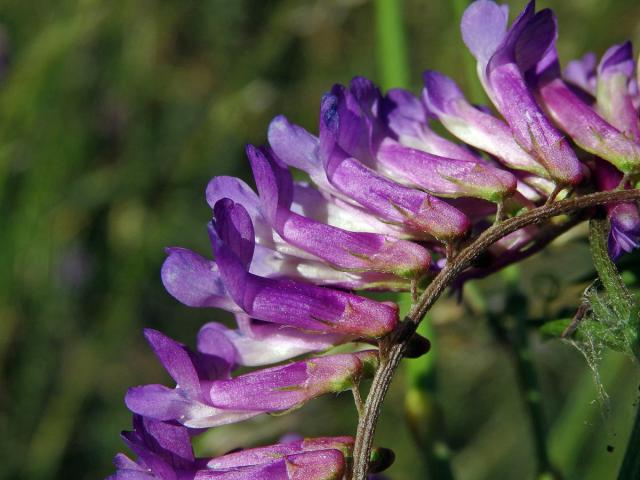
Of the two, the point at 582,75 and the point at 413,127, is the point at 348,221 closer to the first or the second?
the point at 413,127

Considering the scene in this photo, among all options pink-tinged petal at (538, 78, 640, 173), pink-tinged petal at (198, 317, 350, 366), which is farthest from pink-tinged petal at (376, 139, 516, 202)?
pink-tinged petal at (198, 317, 350, 366)

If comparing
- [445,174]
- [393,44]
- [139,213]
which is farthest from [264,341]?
[139,213]

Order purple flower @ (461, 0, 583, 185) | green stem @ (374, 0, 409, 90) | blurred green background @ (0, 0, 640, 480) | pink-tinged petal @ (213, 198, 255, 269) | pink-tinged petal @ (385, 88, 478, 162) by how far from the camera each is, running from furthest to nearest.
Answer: blurred green background @ (0, 0, 640, 480), green stem @ (374, 0, 409, 90), pink-tinged petal @ (385, 88, 478, 162), purple flower @ (461, 0, 583, 185), pink-tinged petal @ (213, 198, 255, 269)

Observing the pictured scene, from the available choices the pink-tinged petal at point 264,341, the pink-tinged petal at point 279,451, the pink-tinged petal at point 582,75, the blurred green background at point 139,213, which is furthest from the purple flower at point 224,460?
the blurred green background at point 139,213

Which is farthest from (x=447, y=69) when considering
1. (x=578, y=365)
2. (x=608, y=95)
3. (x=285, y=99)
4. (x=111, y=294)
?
(x=608, y=95)

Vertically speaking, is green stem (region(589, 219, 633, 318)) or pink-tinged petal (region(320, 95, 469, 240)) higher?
pink-tinged petal (region(320, 95, 469, 240))

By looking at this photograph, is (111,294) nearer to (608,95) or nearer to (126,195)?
(126,195)

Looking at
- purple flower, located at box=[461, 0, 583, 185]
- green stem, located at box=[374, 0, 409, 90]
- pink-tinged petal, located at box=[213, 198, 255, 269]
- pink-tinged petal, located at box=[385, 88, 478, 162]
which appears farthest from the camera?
green stem, located at box=[374, 0, 409, 90]

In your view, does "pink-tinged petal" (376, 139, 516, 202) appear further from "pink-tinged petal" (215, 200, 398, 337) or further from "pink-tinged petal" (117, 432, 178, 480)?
"pink-tinged petal" (117, 432, 178, 480)
